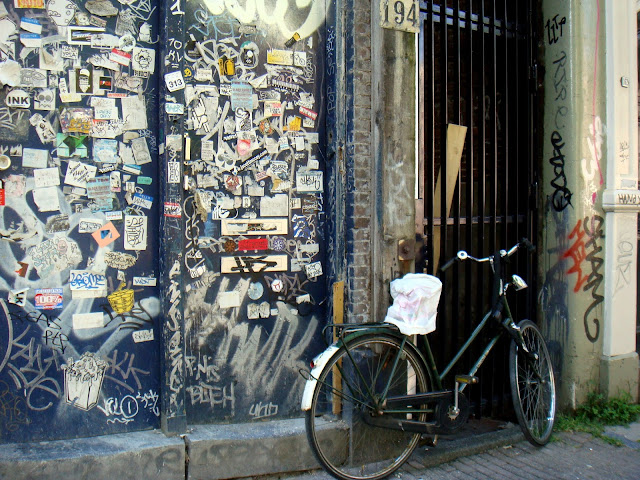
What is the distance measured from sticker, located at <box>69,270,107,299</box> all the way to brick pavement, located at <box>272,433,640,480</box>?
1733 mm

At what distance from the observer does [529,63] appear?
5.37 metres

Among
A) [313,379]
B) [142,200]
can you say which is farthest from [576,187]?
[142,200]

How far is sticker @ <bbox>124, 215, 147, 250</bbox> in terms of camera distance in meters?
3.94

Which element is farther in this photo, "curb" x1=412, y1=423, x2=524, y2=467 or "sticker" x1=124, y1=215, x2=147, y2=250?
"curb" x1=412, y1=423, x2=524, y2=467

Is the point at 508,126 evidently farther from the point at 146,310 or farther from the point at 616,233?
the point at 146,310

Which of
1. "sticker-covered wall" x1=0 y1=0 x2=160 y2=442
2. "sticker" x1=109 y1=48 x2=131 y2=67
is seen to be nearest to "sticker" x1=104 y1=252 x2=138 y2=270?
"sticker-covered wall" x1=0 y1=0 x2=160 y2=442

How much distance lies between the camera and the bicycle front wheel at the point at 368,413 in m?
3.95

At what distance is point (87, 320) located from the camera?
384 centimetres

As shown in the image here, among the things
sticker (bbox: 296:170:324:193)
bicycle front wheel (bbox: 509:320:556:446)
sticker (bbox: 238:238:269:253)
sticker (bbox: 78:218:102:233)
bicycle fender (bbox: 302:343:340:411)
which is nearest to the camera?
bicycle fender (bbox: 302:343:340:411)

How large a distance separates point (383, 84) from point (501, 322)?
6.37 feet

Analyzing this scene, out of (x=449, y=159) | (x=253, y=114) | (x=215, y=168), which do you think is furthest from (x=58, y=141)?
Result: (x=449, y=159)

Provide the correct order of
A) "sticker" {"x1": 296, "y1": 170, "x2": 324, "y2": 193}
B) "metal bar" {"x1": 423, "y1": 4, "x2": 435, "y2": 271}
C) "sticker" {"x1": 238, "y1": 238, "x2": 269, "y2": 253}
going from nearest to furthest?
"sticker" {"x1": 238, "y1": 238, "x2": 269, "y2": 253} < "sticker" {"x1": 296, "y1": 170, "x2": 324, "y2": 193} < "metal bar" {"x1": 423, "y1": 4, "x2": 435, "y2": 271}

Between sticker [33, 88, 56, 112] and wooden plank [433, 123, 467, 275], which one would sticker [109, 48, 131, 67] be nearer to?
sticker [33, 88, 56, 112]

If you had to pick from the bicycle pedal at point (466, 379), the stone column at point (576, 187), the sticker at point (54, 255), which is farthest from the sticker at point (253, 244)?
the stone column at point (576, 187)
